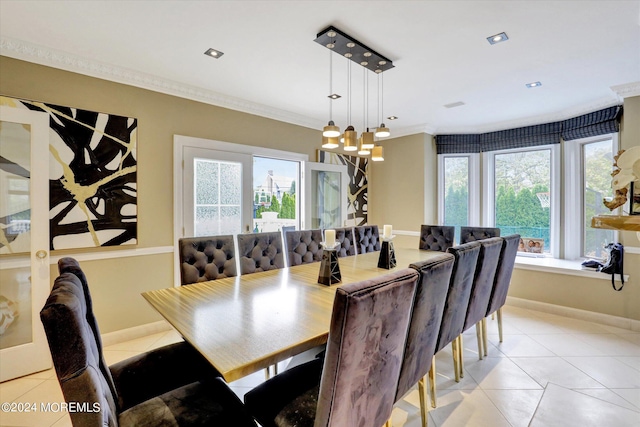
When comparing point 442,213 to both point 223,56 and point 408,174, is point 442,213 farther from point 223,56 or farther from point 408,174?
point 223,56

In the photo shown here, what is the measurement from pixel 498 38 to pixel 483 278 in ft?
5.97

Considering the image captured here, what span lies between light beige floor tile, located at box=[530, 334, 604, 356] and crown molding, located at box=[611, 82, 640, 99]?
2.61 m

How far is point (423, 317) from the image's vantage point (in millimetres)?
1414

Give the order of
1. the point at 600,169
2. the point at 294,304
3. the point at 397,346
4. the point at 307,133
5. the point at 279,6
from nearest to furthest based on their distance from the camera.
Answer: the point at 397,346
the point at 294,304
the point at 279,6
the point at 600,169
the point at 307,133

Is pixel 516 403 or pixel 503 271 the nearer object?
pixel 516 403

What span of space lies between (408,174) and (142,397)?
4551mm

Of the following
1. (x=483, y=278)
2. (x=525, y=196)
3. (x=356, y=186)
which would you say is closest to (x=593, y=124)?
(x=525, y=196)

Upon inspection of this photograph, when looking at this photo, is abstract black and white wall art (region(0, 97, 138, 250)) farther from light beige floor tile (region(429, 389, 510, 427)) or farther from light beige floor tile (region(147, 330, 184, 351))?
light beige floor tile (region(429, 389, 510, 427))

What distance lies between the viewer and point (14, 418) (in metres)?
1.88

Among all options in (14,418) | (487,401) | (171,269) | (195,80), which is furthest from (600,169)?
(14,418)

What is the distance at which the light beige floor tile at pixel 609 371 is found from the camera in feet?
7.35

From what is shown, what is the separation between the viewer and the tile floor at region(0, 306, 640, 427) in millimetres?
1875

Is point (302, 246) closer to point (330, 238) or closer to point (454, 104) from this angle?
point (330, 238)

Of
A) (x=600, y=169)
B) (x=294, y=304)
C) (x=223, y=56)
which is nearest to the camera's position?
(x=294, y=304)
